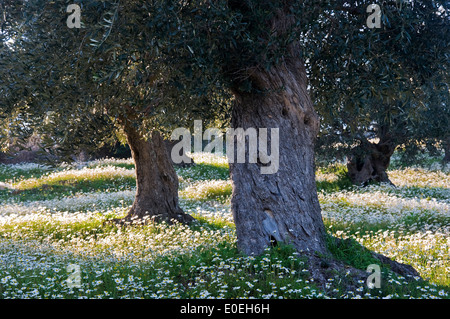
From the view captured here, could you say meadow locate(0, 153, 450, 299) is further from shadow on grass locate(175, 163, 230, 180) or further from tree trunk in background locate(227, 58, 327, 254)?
shadow on grass locate(175, 163, 230, 180)

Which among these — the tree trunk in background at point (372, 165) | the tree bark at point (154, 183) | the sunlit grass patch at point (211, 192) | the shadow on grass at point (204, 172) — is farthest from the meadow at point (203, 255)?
the shadow on grass at point (204, 172)

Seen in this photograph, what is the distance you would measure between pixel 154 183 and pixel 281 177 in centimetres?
690

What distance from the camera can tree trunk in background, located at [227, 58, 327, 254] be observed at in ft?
26.9

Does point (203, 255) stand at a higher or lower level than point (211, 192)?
higher

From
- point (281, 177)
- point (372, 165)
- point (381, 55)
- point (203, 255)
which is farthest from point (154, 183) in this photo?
point (372, 165)

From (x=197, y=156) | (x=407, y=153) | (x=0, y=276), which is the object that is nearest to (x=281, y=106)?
(x=0, y=276)

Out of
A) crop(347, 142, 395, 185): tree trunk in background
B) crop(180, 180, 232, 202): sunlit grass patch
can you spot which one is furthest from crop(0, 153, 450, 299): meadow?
crop(347, 142, 395, 185): tree trunk in background

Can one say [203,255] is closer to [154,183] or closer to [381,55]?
[381,55]

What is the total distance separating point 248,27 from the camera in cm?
745

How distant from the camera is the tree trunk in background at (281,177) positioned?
8195 mm

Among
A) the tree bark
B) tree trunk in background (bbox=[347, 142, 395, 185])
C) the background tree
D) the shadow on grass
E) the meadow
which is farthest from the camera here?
the shadow on grass

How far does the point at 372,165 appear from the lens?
22.2 meters

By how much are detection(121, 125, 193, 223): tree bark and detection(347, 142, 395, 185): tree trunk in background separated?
1041 cm

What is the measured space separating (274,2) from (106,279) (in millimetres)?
5514
